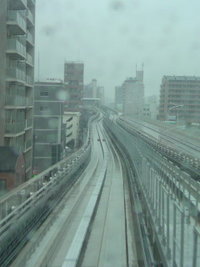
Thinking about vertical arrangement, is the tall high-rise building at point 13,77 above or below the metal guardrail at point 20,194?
above

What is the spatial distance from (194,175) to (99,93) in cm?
4377

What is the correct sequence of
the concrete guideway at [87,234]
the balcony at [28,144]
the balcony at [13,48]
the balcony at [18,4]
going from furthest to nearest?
the balcony at [28,144] < the balcony at [18,4] < the balcony at [13,48] < the concrete guideway at [87,234]

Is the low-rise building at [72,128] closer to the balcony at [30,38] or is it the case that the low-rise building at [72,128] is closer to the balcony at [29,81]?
the balcony at [29,81]

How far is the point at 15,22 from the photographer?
1195 cm

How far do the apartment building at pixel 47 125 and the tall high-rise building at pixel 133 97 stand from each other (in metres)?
18.1

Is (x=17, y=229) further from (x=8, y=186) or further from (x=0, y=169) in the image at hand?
(x=0, y=169)

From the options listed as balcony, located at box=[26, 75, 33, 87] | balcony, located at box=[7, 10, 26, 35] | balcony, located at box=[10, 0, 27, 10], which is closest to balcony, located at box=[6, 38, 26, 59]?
balcony, located at box=[7, 10, 26, 35]

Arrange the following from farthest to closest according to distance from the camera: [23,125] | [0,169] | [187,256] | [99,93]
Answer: [99,93]
[23,125]
[0,169]
[187,256]

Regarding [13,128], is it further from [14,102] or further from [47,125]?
[47,125]

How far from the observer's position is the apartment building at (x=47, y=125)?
564 inches

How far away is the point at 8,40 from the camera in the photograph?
39.2 feet

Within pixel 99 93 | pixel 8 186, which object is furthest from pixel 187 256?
pixel 99 93

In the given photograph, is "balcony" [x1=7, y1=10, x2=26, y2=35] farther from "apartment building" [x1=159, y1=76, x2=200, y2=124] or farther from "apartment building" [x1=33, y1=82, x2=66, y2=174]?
"apartment building" [x1=159, y1=76, x2=200, y2=124]

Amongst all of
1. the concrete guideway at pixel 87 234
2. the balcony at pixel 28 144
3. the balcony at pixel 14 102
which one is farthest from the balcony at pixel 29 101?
the concrete guideway at pixel 87 234
